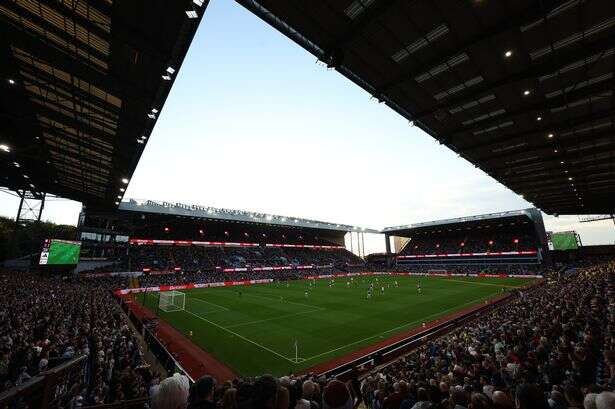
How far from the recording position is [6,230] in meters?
51.9

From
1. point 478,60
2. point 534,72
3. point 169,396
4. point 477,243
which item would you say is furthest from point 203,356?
A: point 477,243

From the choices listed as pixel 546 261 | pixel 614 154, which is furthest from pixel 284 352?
pixel 546 261

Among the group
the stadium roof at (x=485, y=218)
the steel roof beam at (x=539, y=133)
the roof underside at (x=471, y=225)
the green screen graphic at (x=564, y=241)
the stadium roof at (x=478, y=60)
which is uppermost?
the stadium roof at (x=485, y=218)

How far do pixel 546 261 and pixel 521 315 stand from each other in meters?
61.3

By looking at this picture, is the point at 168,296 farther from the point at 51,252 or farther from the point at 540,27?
the point at 540,27

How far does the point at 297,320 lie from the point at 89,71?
77.0 ft

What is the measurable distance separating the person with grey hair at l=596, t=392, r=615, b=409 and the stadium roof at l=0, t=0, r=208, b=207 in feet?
39.7

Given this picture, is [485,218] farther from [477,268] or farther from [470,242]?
[477,268]

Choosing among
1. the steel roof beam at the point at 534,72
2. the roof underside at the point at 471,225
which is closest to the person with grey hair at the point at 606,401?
the steel roof beam at the point at 534,72

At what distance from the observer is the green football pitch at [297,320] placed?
18312 millimetres

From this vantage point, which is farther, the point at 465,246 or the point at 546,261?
the point at 465,246

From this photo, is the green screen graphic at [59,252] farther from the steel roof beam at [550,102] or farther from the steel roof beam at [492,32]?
the steel roof beam at [550,102]

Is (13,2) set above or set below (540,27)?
above

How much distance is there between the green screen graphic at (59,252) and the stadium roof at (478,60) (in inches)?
1584
